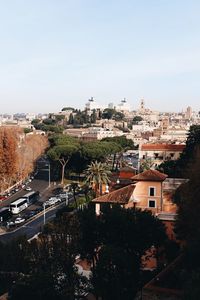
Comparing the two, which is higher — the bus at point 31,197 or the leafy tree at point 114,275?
the leafy tree at point 114,275

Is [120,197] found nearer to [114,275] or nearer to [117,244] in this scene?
[117,244]

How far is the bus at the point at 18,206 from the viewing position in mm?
48250

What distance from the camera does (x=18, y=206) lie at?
161ft

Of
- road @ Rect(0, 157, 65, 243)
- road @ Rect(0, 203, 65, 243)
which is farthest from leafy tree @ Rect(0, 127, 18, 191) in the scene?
road @ Rect(0, 203, 65, 243)

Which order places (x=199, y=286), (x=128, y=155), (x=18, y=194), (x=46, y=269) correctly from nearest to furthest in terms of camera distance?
(x=199, y=286), (x=46, y=269), (x=18, y=194), (x=128, y=155)

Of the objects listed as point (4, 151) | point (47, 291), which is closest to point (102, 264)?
point (47, 291)

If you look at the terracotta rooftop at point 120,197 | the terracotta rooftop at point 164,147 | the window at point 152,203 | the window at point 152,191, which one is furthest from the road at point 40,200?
the terracotta rooftop at point 164,147

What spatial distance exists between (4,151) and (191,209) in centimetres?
5204

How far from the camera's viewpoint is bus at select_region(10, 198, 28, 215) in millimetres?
48250

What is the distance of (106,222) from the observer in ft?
74.4

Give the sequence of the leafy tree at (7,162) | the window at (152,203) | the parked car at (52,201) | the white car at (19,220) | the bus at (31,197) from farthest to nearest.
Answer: the leafy tree at (7,162), the bus at (31,197), the parked car at (52,201), the white car at (19,220), the window at (152,203)

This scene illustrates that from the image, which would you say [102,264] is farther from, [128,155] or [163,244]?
[128,155]

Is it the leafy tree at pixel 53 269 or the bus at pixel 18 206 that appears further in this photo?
the bus at pixel 18 206

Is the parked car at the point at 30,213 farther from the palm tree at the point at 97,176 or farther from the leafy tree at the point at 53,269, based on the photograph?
the leafy tree at the point at 53,269
